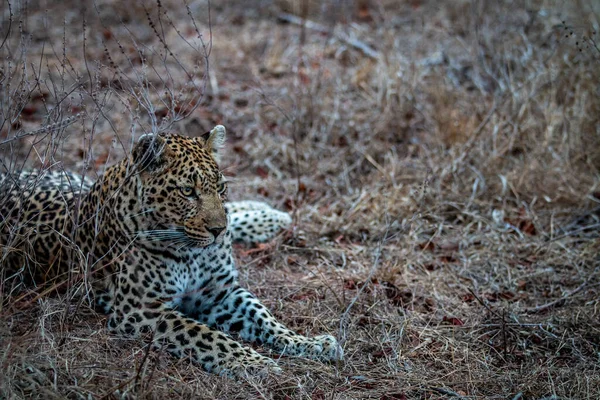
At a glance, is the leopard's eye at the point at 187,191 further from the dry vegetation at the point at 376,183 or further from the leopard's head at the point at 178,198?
the dry vegetation at the point at 376,183

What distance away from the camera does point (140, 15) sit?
475 inches

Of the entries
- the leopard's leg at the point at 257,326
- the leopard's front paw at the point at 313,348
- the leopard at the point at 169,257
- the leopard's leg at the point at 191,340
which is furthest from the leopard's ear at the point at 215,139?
the leopard's front paw at the point at 313,348

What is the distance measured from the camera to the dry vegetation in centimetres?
462

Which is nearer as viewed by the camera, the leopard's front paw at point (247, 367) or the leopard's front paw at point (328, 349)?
the leopard's front paw at point (247, 367)

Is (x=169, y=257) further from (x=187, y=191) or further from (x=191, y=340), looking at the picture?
(x=191, y=340)

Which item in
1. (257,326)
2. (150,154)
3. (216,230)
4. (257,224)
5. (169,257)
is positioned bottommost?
(257,224)

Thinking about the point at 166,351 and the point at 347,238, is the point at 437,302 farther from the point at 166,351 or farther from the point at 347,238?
the point at 166,351

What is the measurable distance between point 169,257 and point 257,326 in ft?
2.60

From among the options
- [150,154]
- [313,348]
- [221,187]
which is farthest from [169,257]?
[313,348]

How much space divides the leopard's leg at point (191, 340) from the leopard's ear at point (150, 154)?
921 mm

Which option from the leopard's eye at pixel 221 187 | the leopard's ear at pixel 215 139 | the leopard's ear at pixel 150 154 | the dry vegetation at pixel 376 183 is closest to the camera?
the dry vegetation at pixel 376 183

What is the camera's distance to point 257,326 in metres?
5.31

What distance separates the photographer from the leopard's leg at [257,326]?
504cm

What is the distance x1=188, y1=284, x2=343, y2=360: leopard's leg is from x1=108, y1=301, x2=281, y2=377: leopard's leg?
31 cm
